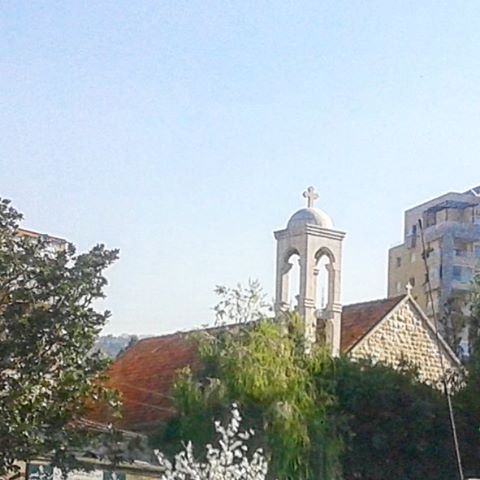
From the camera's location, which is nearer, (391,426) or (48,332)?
(48,332)

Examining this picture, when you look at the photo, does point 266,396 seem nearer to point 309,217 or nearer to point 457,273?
point 309,217

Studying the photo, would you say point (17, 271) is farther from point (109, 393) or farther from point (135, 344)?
point (135, 344)

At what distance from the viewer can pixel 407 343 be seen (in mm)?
29625

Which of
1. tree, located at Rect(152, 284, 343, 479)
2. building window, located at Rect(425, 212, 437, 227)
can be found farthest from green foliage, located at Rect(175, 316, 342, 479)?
building window, located at Rect(425, 212, 437, 227)

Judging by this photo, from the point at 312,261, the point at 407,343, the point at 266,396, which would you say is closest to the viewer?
the point at 266,396

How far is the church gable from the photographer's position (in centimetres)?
2850

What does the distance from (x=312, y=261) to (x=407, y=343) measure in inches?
150

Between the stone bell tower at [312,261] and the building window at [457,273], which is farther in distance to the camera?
the building window at [457,273]

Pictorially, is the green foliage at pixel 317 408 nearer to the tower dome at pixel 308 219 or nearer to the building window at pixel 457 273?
the tower dome at pixel 308 219

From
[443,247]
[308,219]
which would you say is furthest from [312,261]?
[443,247]

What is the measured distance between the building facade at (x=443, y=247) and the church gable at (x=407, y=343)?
118ft

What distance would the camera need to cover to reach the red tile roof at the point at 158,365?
84.9ft

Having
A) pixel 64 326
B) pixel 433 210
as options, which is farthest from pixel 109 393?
pixel 433 210

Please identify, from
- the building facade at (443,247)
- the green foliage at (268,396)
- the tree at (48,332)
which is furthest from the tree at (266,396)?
the building facade at (443,247)
